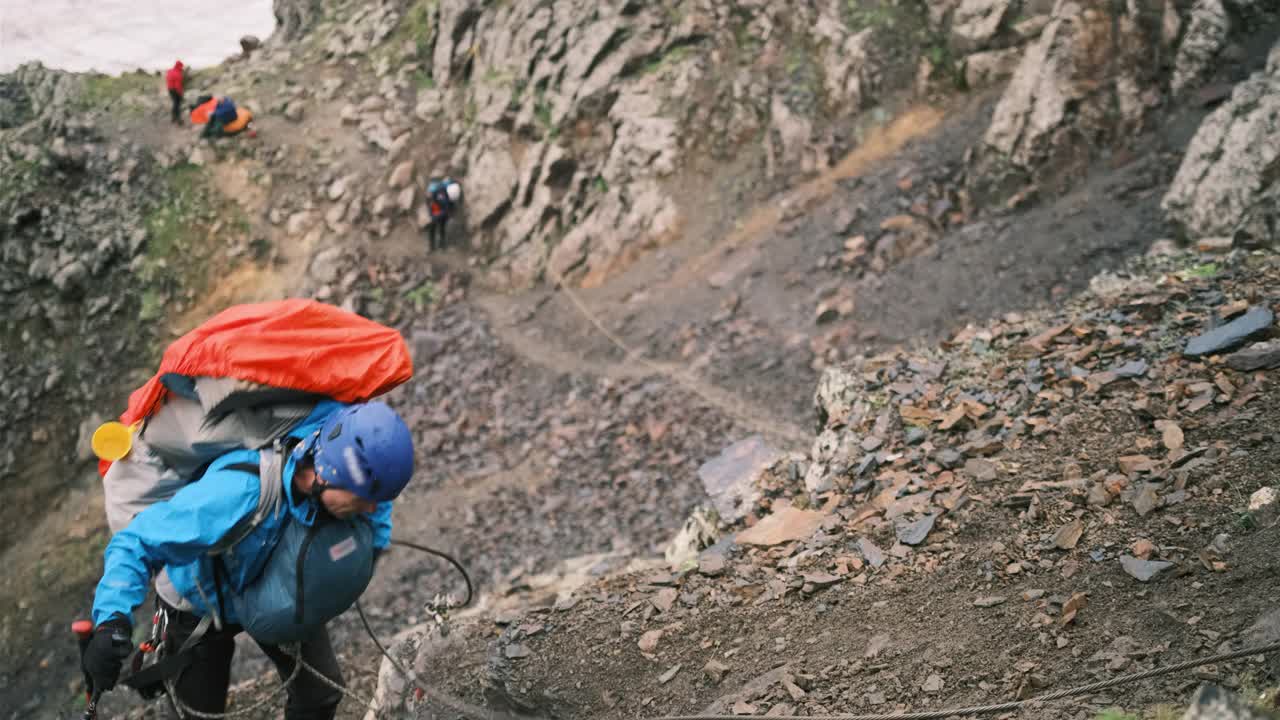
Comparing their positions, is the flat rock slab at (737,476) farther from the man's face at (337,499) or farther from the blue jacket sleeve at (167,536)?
the blue jacket sleeve at (167,536)

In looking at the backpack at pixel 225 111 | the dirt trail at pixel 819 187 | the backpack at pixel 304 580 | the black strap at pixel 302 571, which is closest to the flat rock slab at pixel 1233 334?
the backpack at pixel 304 580

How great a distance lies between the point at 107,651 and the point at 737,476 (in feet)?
18.6

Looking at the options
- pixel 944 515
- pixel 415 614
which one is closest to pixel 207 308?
pixel 415 614

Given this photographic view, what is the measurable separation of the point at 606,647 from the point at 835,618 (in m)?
1.30

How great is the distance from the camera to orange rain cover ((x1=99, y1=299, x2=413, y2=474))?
3623 millimetres

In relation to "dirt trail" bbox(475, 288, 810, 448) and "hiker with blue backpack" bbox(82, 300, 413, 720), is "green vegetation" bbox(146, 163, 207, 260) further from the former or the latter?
"hiker with blue backpack" bbox(82, 300, 413, 720)

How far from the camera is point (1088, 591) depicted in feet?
12.0

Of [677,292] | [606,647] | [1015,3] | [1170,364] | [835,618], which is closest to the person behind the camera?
[835,618]

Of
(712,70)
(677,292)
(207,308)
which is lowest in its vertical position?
(677,292)

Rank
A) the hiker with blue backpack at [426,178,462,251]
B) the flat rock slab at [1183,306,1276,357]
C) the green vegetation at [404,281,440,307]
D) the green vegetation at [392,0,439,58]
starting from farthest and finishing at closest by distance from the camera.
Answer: the green vegetation at [392,0,439,58], the hiker with blue backpack at [426,178,462,251], the green vegetation at [404,281,440,307], the flat rock slab at [1183,306,1276,357]

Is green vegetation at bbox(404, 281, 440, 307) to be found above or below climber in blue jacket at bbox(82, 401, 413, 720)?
below

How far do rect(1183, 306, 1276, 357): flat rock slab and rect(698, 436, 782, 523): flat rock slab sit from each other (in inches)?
125

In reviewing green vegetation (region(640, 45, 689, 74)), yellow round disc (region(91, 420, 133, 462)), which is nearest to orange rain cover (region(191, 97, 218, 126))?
green vegetation (region(640, 45, 689, 74))

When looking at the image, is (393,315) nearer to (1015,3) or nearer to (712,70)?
(712,70)
